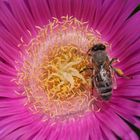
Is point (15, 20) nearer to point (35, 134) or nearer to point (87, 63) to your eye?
point (87, 63)

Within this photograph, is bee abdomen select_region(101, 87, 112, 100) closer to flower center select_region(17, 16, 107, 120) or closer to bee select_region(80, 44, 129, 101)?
bee select_region(80, 44, 129, 101)

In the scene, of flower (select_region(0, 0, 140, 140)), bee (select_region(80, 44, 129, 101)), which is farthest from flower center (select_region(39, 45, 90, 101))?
bee (select_region(80, 44, 129, 101))

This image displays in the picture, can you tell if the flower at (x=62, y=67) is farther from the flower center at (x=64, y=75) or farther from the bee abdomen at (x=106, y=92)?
the bee abdomen at (x=106, y=92)

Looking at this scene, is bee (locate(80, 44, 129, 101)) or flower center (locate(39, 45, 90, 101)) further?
flower center (locate(39, 45, 90, 101))

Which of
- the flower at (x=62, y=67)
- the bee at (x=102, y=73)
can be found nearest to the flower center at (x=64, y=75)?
the flower at (x=62, y=67)

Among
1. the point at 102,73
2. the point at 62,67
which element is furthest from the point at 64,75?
the point at 102,73

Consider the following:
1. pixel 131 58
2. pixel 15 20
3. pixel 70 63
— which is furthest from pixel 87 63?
pixel 15 20
